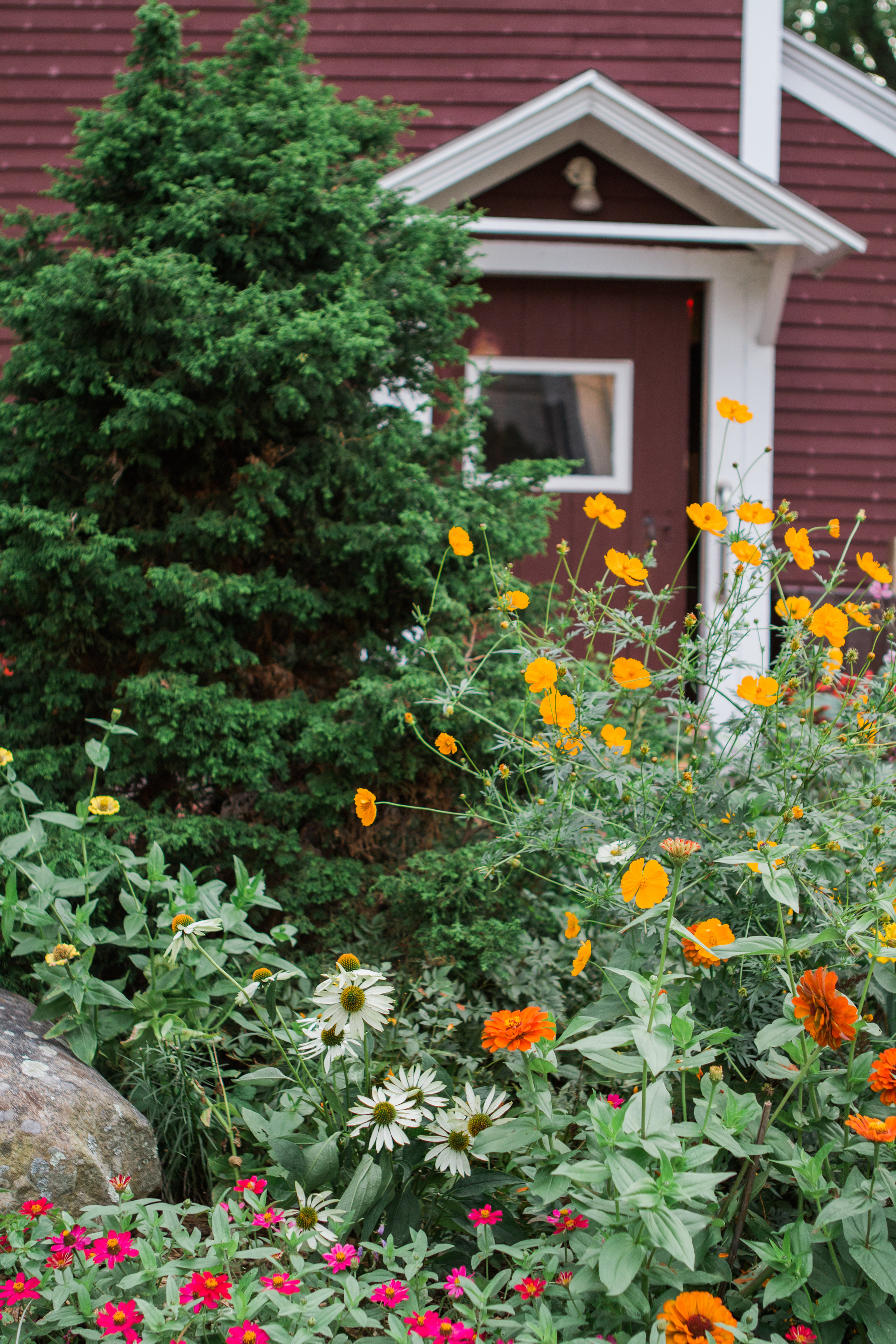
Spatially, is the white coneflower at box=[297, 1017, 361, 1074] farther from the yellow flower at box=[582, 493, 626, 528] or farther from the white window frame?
the white window frame

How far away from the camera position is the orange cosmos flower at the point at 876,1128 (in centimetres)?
121

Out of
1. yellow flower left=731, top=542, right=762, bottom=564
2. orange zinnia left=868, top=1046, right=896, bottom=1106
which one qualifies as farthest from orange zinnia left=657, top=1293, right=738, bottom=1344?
yellow flower left=731, top=542, right=762, bottom=564

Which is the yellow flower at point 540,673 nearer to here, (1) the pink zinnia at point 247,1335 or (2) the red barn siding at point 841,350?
(1) the pink zinnia at point 247,1335

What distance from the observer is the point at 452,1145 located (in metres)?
1.50

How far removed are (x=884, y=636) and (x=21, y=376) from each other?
3905 mm

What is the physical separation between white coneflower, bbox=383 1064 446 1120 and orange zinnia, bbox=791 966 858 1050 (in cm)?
54

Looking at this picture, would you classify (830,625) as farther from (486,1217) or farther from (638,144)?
(638,144)

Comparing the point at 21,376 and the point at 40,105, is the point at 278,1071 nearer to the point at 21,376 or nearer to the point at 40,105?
the point at 21,376

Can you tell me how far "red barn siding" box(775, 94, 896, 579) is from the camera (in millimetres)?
5598

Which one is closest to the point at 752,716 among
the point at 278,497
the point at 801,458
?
the point at 278,497

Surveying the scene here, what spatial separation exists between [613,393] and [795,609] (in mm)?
3765

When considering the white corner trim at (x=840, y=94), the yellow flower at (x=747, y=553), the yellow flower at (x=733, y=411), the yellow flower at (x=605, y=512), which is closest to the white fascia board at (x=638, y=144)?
the white corner trim at (x=840, y=94)

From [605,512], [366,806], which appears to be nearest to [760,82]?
[605,512]

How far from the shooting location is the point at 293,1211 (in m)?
1.52
